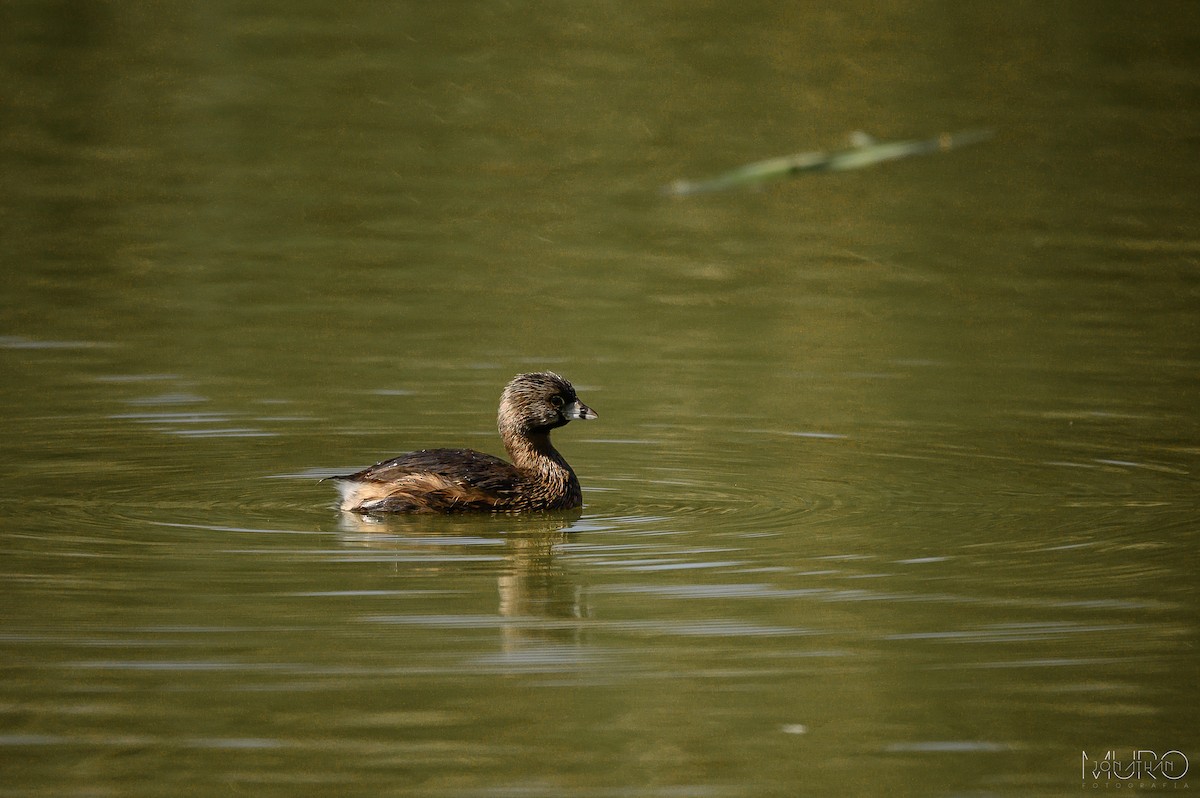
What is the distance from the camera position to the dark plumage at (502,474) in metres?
10.5

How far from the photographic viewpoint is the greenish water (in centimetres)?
732

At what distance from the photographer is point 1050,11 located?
1219 inches

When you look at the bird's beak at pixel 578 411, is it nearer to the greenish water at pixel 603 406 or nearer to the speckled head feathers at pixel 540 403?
the speckled head feathers at pixel 540 403

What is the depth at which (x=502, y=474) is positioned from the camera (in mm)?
10703

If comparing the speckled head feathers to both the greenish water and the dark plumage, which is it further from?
the greenish water

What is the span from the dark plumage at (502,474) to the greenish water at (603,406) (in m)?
0.25

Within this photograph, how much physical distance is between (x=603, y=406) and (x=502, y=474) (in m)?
2.73

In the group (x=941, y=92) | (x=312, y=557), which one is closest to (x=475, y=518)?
(x=312, y=557)

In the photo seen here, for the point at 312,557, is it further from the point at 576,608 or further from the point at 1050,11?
the point at 1050,11

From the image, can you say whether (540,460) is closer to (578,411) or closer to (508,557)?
(578,411)

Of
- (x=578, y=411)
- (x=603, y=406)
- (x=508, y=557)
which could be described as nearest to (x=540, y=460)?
(x=578, y=411)

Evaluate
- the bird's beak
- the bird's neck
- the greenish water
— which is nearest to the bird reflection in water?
the greenish water

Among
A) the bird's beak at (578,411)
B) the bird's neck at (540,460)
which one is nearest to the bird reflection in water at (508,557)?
the bird's neck at (540,460)

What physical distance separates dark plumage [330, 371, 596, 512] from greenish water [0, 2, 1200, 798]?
248 mm
